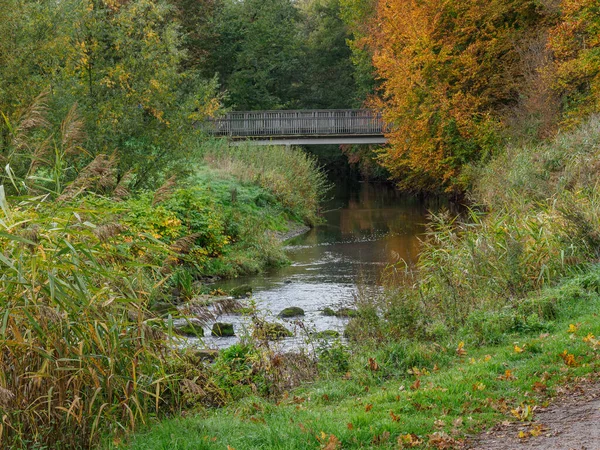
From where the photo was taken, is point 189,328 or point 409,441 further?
point 189,328

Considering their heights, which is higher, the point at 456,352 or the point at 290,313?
the point at 456,352

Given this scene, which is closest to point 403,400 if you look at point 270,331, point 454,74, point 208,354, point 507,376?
point 507,376

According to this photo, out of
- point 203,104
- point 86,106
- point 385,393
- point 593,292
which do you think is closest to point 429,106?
point 203,104

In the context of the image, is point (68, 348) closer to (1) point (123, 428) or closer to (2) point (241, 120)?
(1) point (123, 428)

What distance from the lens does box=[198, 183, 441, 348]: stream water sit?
13039 mm

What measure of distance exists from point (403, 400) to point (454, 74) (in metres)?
24.4

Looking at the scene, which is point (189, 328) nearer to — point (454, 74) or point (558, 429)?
point (558, 429)

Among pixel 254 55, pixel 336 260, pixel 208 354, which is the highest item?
pixel 254 55

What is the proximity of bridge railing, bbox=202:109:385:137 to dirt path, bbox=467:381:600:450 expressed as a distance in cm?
3267

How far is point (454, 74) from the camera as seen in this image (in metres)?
29.6

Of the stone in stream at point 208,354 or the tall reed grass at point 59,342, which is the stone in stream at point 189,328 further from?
the tall reed grass at point 59,342

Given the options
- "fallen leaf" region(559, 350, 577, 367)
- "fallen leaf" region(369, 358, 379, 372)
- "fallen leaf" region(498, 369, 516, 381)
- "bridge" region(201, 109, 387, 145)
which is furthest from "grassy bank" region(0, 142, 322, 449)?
"bridge" region(201, 109, 387, 145)

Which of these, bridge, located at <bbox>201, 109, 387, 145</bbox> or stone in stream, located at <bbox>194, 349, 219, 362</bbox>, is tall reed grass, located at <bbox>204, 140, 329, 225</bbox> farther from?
stone in stream, located at <bbox>194, 349, 219, 362</bbox>

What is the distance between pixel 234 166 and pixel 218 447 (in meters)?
22.2
